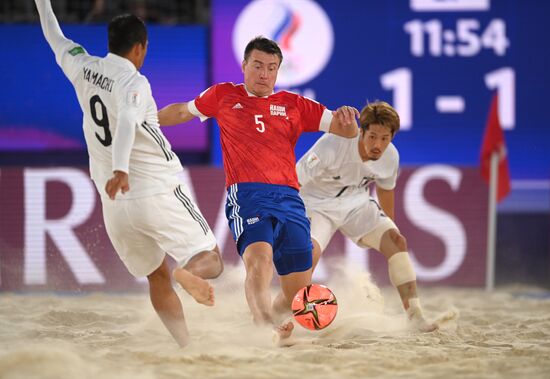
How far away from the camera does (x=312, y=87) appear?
10.2m

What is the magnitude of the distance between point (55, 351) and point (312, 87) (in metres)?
6.20

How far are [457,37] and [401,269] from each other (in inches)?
191

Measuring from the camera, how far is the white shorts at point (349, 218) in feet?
20.9

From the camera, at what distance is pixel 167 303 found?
205 inches

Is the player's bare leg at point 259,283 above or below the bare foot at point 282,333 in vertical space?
above

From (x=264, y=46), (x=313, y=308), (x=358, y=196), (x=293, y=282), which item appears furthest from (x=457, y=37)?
(x=313, y=308)

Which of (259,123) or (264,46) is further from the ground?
(264,46)

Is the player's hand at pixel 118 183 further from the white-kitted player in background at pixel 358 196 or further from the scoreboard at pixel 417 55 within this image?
the scoreboard at pixel 417 55

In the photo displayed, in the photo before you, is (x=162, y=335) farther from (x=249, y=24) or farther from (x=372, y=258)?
(x=249, y=24)

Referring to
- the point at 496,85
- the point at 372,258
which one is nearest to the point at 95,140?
the point at 372,258

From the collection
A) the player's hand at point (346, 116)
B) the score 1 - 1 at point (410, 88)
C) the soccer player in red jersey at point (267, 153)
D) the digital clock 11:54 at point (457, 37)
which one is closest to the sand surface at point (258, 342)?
the soccer player in red jersey at point (267, 153)

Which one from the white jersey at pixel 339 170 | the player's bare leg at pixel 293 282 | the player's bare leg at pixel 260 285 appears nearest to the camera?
the player's bare leg at pixel 260 285

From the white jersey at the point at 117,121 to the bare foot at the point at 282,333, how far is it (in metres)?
1.09

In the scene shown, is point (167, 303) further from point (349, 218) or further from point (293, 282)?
point (349, 218)
